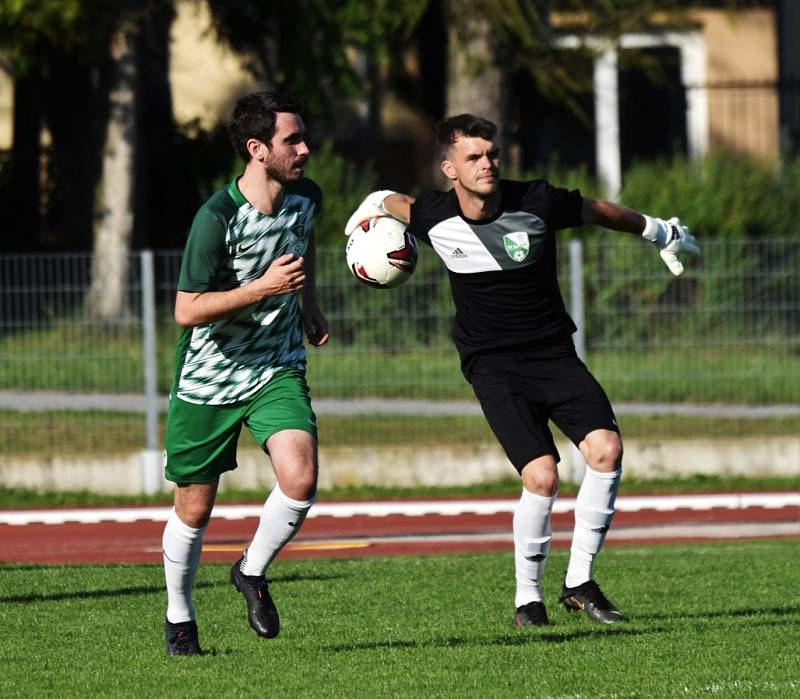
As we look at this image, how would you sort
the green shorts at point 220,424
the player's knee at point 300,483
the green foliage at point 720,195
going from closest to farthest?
the player's knee at point 300,483 < the green shorts at point 220,424 < the green foliage at point 720,195

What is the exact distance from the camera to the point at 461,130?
8211 mm

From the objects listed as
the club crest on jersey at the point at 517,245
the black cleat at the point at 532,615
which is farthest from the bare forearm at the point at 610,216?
the black cleat at the point at 532,615

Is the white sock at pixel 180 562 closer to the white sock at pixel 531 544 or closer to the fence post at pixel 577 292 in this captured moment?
the white sock at pixel 531 544

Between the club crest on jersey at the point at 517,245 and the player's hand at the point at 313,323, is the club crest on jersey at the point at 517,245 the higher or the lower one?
the higher one

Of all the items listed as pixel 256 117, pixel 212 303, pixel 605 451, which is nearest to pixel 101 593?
pixel 605 451

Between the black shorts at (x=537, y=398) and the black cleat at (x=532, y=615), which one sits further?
the black shorts at (x=537, y=398)

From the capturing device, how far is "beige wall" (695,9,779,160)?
95.1 feet

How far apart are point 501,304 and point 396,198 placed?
2.40 ft

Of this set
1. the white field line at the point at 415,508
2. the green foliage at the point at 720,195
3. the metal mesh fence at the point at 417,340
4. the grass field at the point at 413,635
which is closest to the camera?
the grass field at the point at 413,635

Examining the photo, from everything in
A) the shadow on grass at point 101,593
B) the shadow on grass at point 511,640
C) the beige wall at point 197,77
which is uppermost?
the beige wall at point 197,77

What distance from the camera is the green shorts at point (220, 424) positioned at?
7.24 metres

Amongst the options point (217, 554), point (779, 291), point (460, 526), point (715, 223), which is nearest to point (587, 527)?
point (217, 554)

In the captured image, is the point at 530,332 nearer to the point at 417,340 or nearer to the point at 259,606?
the point at 259,606

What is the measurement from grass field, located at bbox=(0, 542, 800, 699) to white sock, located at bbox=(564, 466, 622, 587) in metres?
0.23
